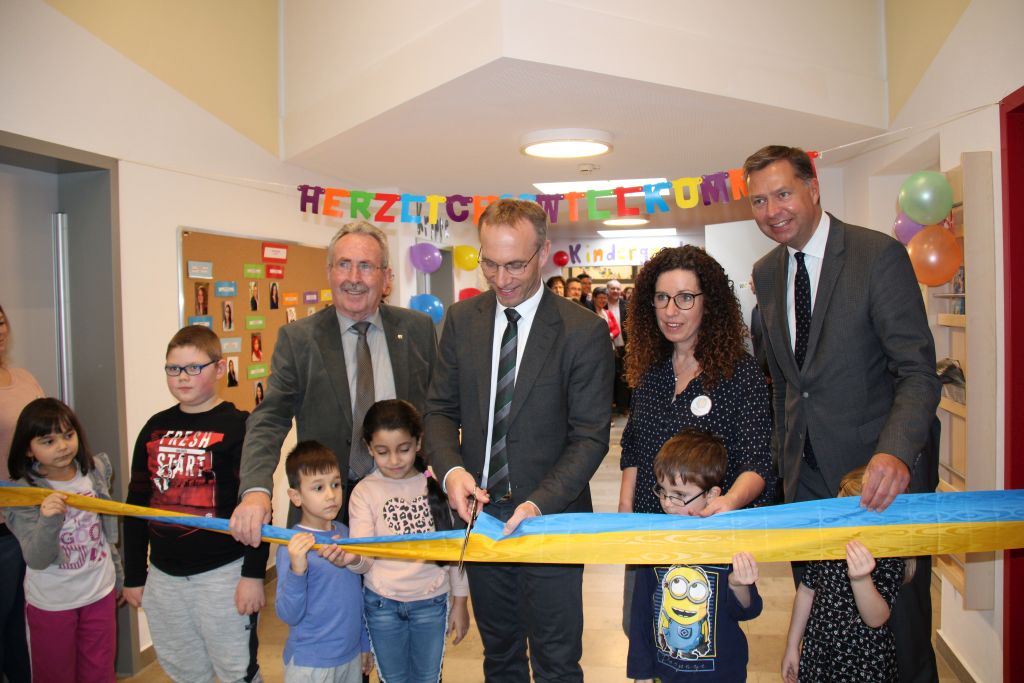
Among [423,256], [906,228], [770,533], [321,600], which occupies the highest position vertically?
[423,256]

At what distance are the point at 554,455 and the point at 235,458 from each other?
1.18 m

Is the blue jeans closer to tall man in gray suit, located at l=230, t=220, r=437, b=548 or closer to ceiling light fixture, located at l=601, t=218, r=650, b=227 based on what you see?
tall man in gray suit, located at l=230, t=220, r=437, b=548

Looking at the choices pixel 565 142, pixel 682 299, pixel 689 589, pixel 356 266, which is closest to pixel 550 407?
pixel 682 299

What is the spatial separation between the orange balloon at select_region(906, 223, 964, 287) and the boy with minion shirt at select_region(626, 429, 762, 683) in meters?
2.29

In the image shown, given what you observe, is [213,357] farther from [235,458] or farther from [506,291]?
[506,291]

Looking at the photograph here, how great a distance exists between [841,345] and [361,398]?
161 cm

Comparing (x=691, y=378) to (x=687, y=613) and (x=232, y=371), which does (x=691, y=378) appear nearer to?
(x=687, y=613)

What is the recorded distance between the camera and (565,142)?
494 cm

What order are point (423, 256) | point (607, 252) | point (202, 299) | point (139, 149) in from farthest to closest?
point (607, 252) < point (423, 256) < point (202, 299) < point (139, 149)

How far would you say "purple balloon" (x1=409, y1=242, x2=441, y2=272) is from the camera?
22.5 feet

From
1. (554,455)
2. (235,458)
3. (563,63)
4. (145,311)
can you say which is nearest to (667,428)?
(554,455)

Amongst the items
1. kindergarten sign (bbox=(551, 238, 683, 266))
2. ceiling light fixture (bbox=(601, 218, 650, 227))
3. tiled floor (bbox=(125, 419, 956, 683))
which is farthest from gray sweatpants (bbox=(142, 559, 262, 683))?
kindergarten sign (bbox=(551, 238, 683, 266))

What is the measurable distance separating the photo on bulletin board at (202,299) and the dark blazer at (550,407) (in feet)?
8.21

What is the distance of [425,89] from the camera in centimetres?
393
